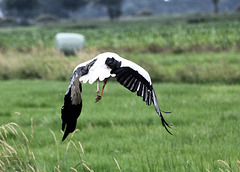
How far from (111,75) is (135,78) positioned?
0.13 meters

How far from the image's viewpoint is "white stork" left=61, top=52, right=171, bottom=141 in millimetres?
1453

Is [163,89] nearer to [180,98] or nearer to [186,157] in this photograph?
[180,98]

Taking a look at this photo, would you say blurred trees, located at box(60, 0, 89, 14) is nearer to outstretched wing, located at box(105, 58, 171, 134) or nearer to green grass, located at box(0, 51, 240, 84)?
green grass, located at box(0, 51, 240, 84)

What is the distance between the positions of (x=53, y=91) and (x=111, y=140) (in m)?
6.52

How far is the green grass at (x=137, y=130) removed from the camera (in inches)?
206

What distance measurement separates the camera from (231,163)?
4.85 m

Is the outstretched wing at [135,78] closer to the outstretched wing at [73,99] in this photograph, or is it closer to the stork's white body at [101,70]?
the stork's white body at [101,70]


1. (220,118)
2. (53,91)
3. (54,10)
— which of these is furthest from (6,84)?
(54,10)

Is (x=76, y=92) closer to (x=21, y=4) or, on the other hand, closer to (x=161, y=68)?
(x=161, y=68)

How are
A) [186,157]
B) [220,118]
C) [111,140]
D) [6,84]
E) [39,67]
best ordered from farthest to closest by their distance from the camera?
[39,67]
[6,84]
[220,118]
[111,140]
[186,157]

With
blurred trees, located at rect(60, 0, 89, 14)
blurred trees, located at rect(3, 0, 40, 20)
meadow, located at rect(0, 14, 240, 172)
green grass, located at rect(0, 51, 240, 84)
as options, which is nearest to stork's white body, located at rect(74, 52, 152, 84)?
meadow, located at rect(0, 14, 240, 172)

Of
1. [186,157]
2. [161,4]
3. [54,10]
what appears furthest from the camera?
[161,4]

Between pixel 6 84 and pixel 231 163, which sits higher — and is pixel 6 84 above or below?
below

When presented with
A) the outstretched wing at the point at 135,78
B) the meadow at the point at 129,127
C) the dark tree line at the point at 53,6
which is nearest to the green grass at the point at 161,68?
the meadow at the point at 129,127
